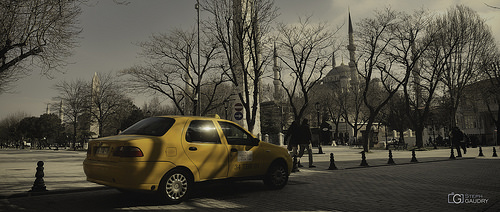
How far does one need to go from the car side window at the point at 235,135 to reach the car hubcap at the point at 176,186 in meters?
1.25

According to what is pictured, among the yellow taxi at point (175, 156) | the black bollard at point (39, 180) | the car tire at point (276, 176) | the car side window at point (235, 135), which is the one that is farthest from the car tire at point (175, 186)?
the black bollard at point (39, 180)

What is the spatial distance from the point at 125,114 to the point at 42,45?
4472 centimetres

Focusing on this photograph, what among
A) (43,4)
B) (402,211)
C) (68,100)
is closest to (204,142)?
(402,211)

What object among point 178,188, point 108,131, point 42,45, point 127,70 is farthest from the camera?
point 108,131

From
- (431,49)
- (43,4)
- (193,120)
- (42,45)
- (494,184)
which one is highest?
(431,49)

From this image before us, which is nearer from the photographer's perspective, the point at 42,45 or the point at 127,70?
the point at 42,45

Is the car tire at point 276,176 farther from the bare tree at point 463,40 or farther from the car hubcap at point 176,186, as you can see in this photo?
the bare tree at point 463,40

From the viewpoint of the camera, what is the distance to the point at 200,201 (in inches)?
225

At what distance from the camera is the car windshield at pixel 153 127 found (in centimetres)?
549

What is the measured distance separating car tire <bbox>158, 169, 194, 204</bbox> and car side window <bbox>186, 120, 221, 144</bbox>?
2.06 ft

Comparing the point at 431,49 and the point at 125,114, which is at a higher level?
the point at 431,49

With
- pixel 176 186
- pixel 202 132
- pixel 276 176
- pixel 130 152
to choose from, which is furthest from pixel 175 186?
pixel 276 176

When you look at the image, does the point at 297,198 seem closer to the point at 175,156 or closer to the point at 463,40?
the point at 175,156

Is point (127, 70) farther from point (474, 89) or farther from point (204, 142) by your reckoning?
point (474, 89)
